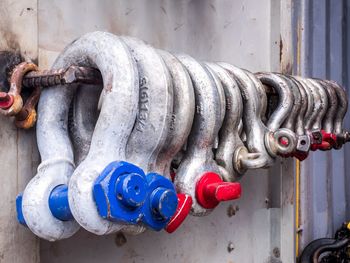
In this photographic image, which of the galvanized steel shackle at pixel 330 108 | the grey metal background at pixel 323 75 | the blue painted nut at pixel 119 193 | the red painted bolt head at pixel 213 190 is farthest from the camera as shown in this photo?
the grey metal background at pixel 323 75

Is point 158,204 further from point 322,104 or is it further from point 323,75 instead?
point 323,75

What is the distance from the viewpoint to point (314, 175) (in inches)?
58.4

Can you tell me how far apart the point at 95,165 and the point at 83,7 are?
0.34 m

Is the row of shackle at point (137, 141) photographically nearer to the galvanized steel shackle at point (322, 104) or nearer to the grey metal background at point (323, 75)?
the galvanized steel shackle at point (322, 104)

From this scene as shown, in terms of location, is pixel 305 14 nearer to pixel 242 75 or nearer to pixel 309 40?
pixel 309 40

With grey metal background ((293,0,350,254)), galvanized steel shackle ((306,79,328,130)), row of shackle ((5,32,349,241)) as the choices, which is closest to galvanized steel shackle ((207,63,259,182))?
row of shackle ((5,32,349,241))

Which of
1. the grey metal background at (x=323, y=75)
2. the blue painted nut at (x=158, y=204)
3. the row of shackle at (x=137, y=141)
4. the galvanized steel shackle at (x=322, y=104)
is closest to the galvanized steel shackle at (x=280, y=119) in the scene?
the row of shackle at (x=137, y=141)

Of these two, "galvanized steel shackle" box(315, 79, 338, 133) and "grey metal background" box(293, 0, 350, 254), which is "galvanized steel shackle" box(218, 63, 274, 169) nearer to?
"galvanized steel shackle" box(315, 79, 338, 133)

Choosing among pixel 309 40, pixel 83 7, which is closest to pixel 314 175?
pixel 309 40

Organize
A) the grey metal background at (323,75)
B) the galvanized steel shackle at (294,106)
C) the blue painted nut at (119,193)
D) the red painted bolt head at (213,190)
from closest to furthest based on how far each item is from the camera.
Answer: the blue painted nut at (119,193), the red painted bolt head at (213,190), the galvanized steel shackle at (294,106), the grey metal background at (323,75)

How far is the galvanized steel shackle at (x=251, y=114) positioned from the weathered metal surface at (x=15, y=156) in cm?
28

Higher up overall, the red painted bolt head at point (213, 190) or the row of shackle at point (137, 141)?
the row of shackle at point (137, 141)

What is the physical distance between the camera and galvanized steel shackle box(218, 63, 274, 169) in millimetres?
638

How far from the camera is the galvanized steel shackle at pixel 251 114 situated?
638mm
